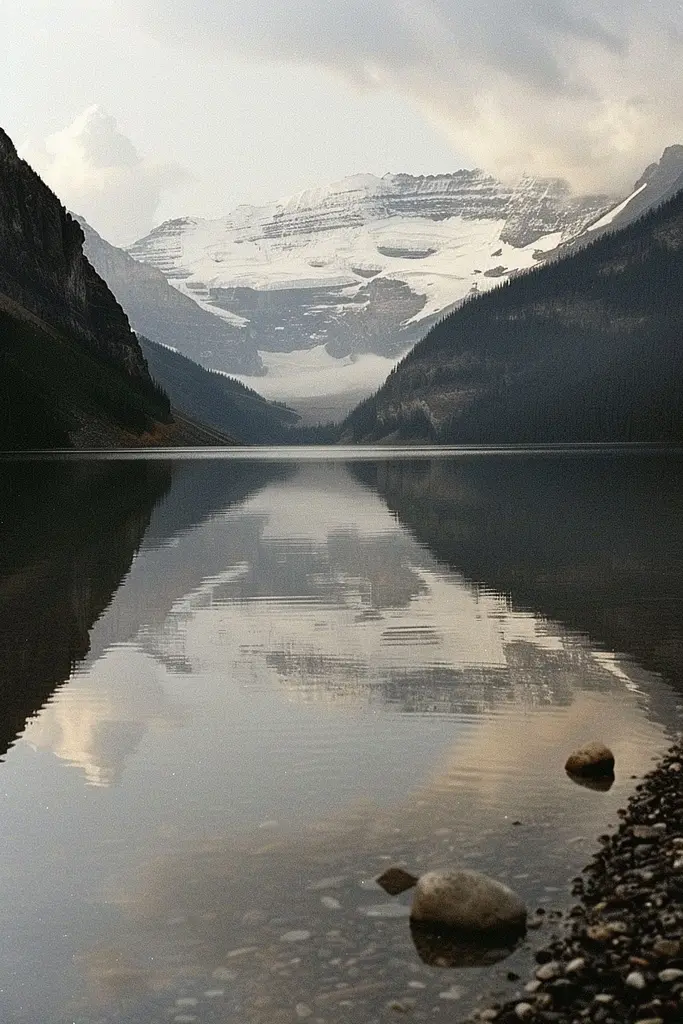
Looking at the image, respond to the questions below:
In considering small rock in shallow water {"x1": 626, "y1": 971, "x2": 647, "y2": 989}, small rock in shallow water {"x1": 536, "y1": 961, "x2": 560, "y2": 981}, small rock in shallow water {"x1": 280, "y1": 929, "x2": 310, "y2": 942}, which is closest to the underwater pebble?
small rock in shallow water {"x1": 280, "y1": 929, "x2": 310, "y2": 942}

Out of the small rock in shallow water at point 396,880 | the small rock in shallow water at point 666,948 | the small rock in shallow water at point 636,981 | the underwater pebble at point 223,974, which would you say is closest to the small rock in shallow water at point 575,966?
the small rock in shallow water at point 636,981

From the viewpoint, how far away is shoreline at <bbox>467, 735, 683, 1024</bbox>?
→ 29.9 feet

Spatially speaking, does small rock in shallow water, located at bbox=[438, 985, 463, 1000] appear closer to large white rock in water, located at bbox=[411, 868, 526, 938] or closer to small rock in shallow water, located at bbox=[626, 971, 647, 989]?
large white rock in water, located at bbox=[411, 868, 526, 938]

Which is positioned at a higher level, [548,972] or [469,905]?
[469,905]

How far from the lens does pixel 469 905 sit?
427 inches

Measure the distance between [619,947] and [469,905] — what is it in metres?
1.48

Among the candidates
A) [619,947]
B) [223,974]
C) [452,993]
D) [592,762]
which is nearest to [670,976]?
[619,947]

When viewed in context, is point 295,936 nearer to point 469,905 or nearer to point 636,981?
point 469,905

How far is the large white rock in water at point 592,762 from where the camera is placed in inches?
611

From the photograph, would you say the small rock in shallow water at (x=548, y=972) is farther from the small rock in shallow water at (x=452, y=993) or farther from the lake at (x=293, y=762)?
the small rock in shallow water at (x=452, y=993)

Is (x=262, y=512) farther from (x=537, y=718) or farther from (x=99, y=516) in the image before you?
(x=537, y=718)

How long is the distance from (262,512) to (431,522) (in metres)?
13.7

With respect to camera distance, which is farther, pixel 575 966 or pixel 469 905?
pixel 469 905

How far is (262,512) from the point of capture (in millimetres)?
71562
